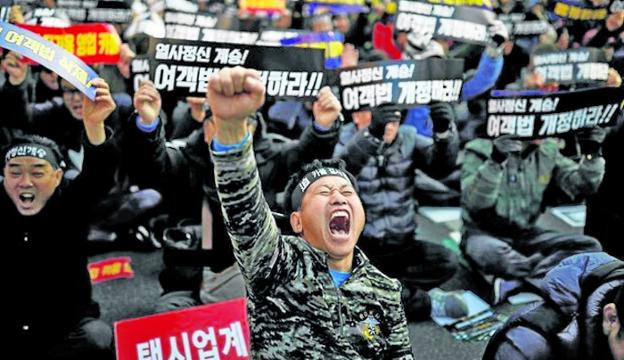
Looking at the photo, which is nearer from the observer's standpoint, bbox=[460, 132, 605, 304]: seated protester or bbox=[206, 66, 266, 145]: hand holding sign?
bbox=[206, 66, 266, 145]: hand holding sign

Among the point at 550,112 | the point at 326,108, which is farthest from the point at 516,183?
the point at 326,108

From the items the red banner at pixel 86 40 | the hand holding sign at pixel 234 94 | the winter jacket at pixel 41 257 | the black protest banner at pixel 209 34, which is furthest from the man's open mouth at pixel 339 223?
the black protest banner at pixel 209 34

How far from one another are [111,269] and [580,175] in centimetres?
305

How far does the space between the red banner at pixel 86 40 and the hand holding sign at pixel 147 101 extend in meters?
0.92

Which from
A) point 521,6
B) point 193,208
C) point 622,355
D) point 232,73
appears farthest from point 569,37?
point 232,73

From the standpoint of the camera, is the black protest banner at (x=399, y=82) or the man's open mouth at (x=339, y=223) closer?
the man's open mouth at (x=339, y=223)

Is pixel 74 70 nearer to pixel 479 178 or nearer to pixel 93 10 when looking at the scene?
pixel 479 178

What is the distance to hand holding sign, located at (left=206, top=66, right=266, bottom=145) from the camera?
5.36ft

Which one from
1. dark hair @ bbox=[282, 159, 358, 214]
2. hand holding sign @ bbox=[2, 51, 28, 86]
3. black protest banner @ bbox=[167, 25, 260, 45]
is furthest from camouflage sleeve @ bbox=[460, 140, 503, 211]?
hand holding sign @ bbox=[2, 51, 28, 86]

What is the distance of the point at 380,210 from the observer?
422 centimetres

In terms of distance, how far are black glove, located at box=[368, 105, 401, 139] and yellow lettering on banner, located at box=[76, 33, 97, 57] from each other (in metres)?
1.62

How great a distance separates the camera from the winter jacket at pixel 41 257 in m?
3.08

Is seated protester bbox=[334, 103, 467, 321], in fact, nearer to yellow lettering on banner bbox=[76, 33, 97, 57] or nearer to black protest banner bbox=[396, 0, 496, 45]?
black protest banner bbox=[396, 0, 496, 45]

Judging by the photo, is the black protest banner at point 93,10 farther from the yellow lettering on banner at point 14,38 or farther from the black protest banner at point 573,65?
the black protest banner at point 573,65
